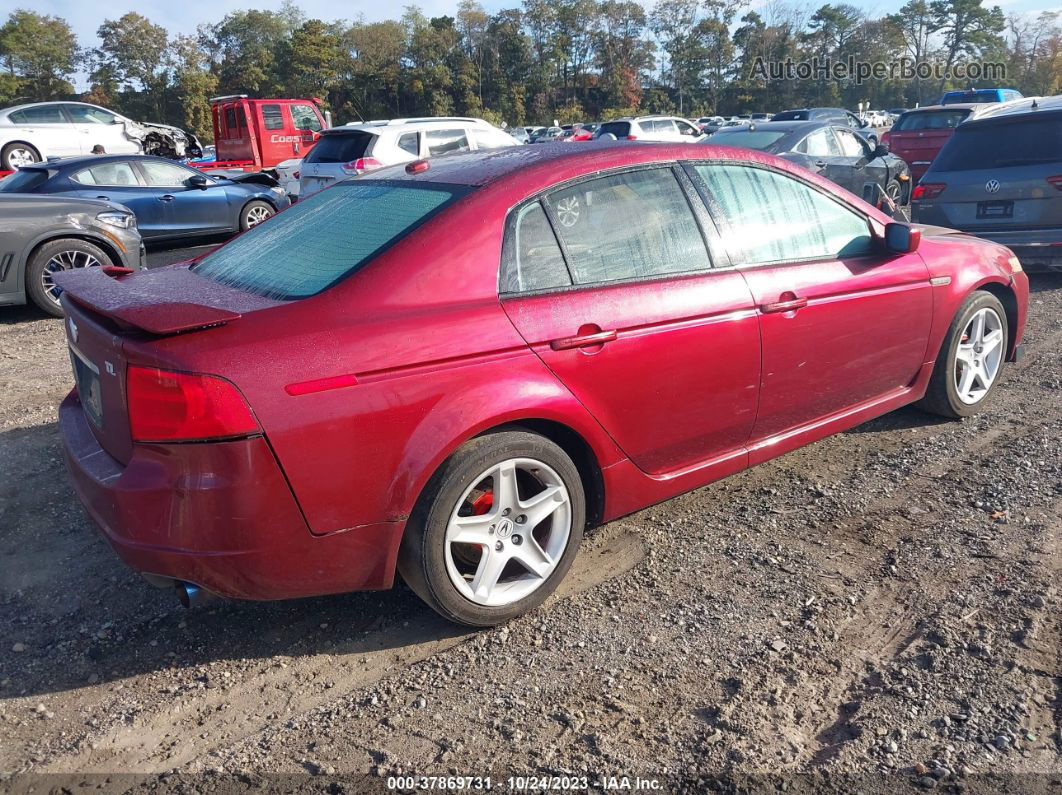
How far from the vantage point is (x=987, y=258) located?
493 cm

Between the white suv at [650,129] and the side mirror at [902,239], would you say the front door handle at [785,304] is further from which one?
the white suv at [650,129]

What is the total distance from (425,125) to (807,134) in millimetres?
5315

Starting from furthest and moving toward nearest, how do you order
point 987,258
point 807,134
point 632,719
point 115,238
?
point 807,134
point 115,238
point 987,258
point 632,719

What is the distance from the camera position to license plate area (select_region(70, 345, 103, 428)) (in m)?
2.95

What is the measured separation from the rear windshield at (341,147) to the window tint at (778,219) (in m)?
8.98

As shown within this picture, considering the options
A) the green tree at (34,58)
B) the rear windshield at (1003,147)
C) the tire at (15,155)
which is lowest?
the rear windshield at (1003,147)

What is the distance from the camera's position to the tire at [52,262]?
25.8ft

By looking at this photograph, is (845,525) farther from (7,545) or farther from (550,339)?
(7,545)

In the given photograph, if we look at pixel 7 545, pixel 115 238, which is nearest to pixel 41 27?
pixel 115 238

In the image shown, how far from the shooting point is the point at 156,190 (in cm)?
1161

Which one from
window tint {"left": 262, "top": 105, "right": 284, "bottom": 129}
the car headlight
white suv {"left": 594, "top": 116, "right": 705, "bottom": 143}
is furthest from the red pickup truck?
the car headlight

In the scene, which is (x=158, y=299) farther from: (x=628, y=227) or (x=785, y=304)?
(x=785, y=304)

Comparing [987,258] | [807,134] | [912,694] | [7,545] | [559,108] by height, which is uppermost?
[559,108]

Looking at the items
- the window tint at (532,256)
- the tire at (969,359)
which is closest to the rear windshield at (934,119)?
Answer: the tire at (969,359)
